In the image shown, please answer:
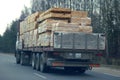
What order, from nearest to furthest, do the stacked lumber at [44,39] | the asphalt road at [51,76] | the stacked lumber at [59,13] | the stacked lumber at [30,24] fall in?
the asphalt road at [51,76] → the stacked lumber at [44,39] → the stacked lumber at [59,13] → the stacked lumber at [30,24]

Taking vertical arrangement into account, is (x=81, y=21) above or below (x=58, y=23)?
above

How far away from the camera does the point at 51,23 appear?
25.2 meters

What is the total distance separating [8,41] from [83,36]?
84.9 m

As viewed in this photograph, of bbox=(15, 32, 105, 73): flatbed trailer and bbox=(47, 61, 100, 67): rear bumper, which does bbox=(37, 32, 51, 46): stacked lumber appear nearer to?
bbox=(15, 32, 105, 73): flatbed trailer

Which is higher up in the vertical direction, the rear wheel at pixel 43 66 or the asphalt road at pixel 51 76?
the rear wheel at pixel 43 66

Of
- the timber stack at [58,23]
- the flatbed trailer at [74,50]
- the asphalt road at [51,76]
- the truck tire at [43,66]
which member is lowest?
the asphalt road at [51,76]

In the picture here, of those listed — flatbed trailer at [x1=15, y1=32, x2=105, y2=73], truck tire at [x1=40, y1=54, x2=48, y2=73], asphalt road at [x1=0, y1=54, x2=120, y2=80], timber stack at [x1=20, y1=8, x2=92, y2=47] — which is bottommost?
asphalt road at [x1=0, y1=54, x2=120, y2=80]

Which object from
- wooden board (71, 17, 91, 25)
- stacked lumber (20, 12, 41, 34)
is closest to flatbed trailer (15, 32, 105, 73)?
wooden board (71, 17, 91, 25)

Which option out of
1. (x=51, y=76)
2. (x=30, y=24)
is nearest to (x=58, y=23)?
(x=51, y=76)

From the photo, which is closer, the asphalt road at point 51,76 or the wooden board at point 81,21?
the asphalt road at point 51,76

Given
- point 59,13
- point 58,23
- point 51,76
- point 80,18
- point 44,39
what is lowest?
point 51,76

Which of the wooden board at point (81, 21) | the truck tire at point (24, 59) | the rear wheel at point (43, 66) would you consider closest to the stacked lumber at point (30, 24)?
the truck tire at point (24, 59)

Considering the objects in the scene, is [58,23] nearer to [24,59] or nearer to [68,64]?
[68,64]

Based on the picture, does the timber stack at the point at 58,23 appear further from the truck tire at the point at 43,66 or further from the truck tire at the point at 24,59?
the truck tire at the point at 24,59
